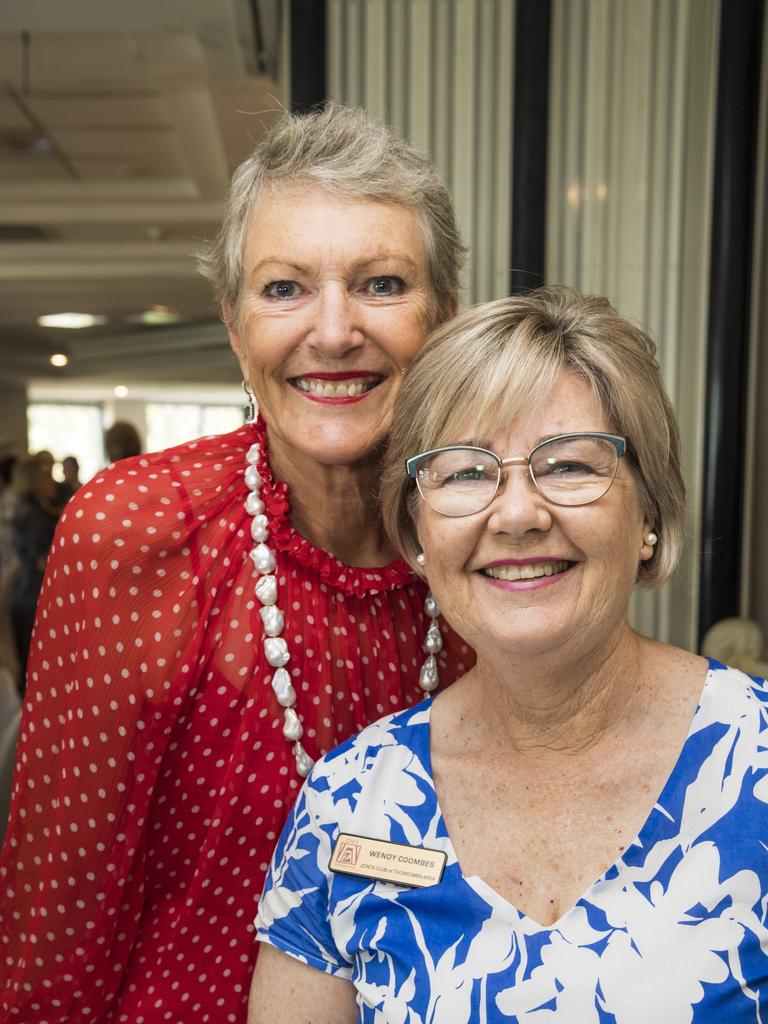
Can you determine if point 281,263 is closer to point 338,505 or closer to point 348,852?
point 338,505

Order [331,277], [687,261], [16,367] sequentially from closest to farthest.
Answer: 1. [331,277]
2. [687,261]
3. [16,367]

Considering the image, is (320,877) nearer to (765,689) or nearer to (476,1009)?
(476,1009)

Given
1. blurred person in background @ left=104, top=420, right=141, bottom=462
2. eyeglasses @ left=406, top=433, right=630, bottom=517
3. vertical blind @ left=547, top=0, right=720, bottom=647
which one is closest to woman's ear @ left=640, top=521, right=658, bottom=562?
eyeglasses @ left=406, top=433, right=630, bottom=517

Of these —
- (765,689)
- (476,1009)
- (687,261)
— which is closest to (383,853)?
(476,1009)

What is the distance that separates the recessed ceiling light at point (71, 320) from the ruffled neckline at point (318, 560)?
885cm

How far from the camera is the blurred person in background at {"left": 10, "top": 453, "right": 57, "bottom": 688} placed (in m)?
4.85

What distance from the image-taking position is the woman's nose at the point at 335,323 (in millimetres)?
1395

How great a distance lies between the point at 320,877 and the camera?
47.9 inches

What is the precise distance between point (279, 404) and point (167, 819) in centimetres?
63

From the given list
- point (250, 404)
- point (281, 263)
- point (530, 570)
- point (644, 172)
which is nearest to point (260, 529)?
point (250, 404)

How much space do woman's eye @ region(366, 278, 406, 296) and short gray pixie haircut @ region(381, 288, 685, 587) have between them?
8.7 inches

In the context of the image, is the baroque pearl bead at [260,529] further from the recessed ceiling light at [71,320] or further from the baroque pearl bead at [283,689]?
the recessed ceiling light at [71,320]

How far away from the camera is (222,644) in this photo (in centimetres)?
144

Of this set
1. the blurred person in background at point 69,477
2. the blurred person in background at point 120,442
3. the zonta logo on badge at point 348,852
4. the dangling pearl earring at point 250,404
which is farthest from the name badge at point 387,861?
the blurred person in background at point 69,477
